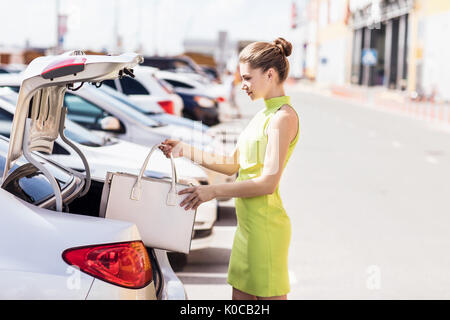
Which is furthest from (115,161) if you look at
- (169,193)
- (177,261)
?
(169,193)

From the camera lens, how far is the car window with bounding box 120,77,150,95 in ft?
46.9

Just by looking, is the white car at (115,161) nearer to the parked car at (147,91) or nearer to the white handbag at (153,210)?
the white handbag at (153,210)

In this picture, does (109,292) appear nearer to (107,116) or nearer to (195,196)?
(195,196)

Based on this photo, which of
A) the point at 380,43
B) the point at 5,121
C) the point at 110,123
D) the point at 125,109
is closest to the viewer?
the point at 5,121

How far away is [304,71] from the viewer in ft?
425

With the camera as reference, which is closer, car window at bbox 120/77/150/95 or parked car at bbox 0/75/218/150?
parked car at bbox 0/75/218/150

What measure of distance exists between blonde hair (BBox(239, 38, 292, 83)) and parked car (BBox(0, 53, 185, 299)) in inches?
18.8

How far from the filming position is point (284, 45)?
370 cm

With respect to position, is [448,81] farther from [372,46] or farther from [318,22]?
[318,22]

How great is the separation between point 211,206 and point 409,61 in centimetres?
5577

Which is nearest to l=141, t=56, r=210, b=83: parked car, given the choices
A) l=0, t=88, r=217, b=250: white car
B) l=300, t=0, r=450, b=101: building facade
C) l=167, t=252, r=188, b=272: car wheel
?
l=0, t=88, r=217, b=250: white car

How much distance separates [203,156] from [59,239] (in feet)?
3.21

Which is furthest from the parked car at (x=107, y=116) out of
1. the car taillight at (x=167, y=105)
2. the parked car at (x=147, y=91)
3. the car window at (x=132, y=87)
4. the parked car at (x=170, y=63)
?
the parked car at (x=170, y=63)

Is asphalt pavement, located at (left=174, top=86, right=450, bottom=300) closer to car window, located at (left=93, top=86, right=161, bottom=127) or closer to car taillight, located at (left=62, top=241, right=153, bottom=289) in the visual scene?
car window, located at (left=93, top=86, right=161, bottom=127)
